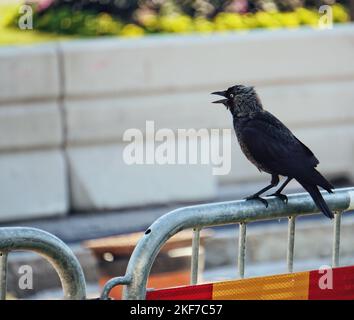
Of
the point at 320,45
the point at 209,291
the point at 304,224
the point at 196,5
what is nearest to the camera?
the point at 209,291

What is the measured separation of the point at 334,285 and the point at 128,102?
19.3 feet

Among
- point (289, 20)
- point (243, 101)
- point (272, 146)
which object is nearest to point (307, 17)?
point (289, 20)

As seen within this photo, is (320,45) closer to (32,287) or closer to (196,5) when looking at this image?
(32,287)

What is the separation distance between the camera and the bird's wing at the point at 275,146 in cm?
526

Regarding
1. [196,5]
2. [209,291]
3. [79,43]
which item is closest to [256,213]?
[209,291]

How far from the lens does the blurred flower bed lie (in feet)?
52.6

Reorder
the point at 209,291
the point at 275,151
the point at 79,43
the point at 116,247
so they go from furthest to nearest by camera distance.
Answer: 1. the point at 79,43
2. the point at 116,247
3. the point at 275,151
4. the point at 209,291

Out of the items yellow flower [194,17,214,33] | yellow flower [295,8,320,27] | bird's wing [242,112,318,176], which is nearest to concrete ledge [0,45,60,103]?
bird's wing [242,112,318,176]

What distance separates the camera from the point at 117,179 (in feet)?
34.0

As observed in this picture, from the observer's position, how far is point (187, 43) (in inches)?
422

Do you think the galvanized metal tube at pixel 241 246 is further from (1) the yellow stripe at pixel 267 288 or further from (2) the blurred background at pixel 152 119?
(2) the blurred background at pixel 152 119

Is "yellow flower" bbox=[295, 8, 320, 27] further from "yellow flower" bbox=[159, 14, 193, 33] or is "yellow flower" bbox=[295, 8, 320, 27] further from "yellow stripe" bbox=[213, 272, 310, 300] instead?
"yellow stripe" bbox=[213, 272, 310, 300]

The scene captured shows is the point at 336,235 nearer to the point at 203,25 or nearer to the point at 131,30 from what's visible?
the point at 203,25

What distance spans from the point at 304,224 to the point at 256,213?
5101mm
